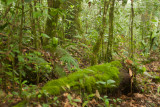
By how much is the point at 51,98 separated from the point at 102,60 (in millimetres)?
3554

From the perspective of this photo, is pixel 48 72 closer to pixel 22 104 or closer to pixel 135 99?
pixel 22 104

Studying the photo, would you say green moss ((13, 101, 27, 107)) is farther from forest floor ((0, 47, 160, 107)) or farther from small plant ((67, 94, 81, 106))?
small plant ((67, 94, 81, 106))

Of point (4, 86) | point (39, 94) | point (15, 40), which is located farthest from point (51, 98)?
point (15, 40)

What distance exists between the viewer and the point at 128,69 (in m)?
4.27

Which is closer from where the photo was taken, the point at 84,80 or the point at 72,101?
the point at 72,101

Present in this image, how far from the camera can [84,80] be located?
10.3 feet

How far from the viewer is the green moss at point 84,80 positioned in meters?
2.72

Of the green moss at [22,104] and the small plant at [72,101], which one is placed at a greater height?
the green moss at [22,104]

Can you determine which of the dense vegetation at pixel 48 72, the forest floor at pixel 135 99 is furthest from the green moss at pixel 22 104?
the forest floor at pixel 135 99

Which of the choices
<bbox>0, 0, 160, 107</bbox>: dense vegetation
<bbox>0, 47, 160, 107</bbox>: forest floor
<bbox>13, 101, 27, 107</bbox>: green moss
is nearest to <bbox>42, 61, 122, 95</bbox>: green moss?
<bbox>0, 0, 160, 107</bbox>: dense vegetation

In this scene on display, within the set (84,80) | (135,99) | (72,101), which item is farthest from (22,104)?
(135,99)

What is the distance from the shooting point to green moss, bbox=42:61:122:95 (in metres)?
2.72

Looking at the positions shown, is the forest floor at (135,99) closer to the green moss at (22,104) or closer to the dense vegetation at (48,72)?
the dense vegetation at (48,72)

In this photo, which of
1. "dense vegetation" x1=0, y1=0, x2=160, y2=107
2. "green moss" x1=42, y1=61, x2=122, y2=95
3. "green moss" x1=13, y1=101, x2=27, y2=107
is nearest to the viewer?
"green moss" x1=13, y1=101, x2=27, y2=107
